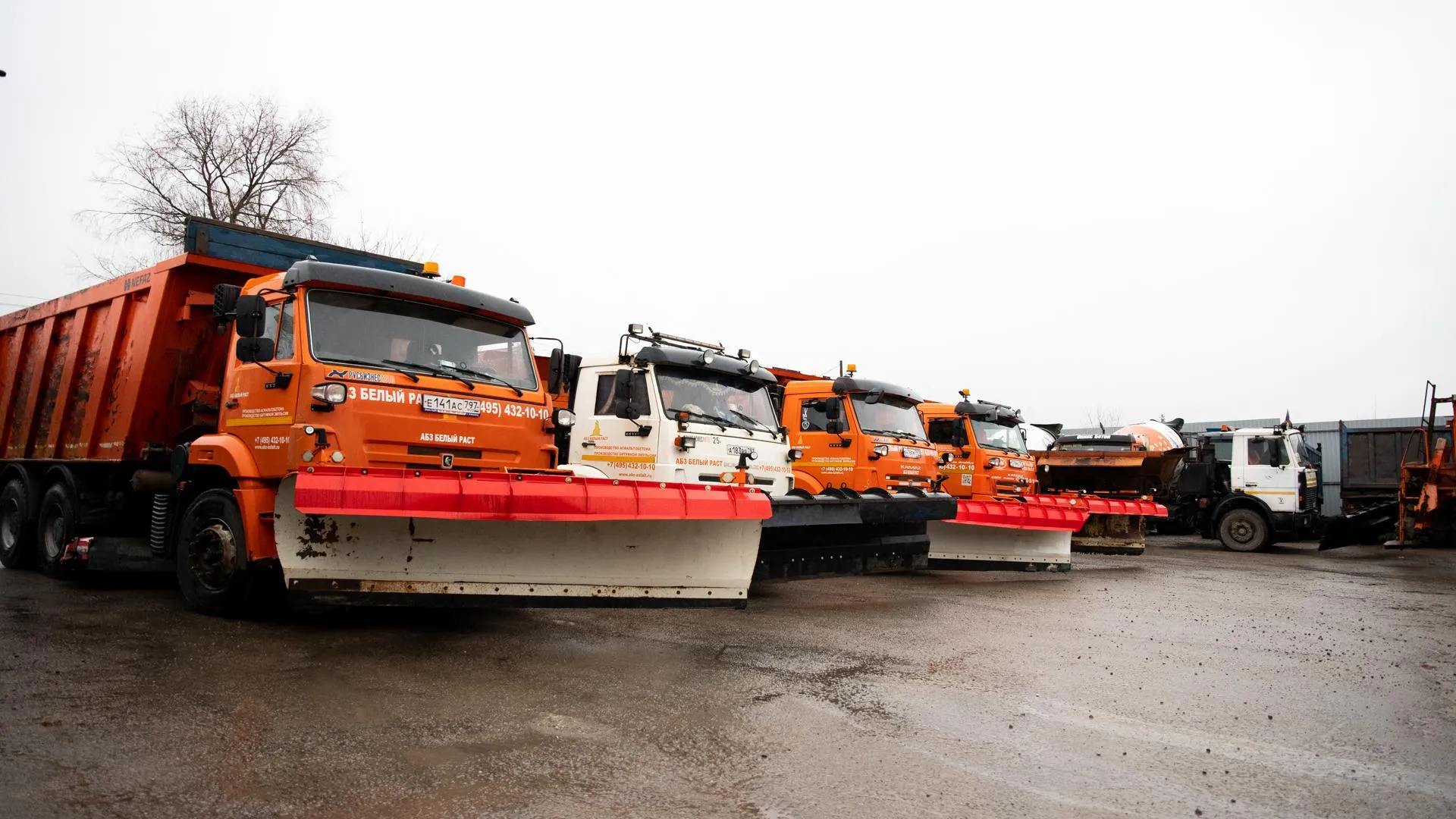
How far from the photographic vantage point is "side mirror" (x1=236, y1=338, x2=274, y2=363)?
256 inches

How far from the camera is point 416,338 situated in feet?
22.4

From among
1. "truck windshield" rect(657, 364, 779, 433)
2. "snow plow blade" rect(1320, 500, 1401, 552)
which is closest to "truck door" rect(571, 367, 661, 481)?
"truck windshield" rect(657, 364, 779, 433)

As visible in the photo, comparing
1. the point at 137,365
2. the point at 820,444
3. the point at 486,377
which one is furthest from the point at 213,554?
the point at 820,444

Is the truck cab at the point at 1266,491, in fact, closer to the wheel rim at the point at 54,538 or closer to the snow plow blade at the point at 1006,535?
the snow plow blade at the point at 1006,535

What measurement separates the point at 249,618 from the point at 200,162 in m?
25.4

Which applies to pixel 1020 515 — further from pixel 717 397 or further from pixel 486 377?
pixel 486 377

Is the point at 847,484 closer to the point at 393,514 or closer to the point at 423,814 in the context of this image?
the point at 393,514

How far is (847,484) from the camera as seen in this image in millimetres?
11484

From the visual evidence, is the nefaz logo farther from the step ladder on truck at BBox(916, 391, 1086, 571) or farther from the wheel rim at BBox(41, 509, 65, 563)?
the step ladder on truck at BBox(916, 391, 1086, 571)

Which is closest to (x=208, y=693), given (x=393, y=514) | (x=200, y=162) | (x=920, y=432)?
(x=393, y=514)

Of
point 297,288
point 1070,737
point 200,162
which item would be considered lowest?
point 1070,737

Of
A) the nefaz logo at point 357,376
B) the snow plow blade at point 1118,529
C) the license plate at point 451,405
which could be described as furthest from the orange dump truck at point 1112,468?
the nefaz logo at point 357,376

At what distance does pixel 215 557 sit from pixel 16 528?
4969 millimetres

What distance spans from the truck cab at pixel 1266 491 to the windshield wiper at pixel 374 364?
1741cm
